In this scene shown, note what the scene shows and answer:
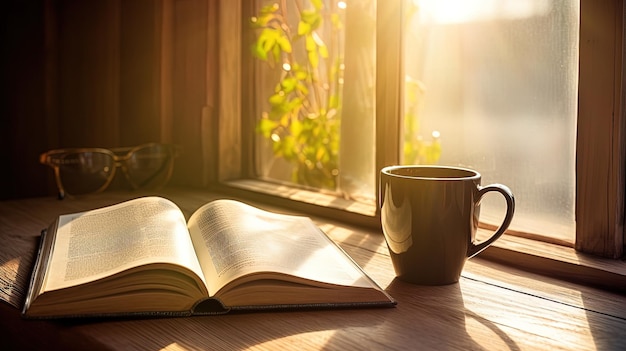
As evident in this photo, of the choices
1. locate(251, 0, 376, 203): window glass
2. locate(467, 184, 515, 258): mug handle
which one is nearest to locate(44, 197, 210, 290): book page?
locate(467, 184, 515, 258): mug handle

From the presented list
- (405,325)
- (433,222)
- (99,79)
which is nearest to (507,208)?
(433,222)

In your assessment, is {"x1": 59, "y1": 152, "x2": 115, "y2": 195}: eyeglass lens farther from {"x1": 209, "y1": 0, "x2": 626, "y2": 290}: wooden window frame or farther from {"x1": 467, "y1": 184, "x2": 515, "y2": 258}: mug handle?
{"x1": 467, "y1": 184, "x2": 515, "y2": 258}: mug handle

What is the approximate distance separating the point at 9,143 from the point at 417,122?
0.93 m

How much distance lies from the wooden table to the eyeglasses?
1.86ft

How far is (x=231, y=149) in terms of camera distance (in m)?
1.59

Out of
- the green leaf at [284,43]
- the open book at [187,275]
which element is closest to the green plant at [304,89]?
the green leaf at [284,43]

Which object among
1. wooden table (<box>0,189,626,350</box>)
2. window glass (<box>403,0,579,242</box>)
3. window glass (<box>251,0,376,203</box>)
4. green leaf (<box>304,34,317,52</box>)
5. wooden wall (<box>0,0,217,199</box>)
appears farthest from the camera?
wooden wall (<box>0,0,217,199</box>)

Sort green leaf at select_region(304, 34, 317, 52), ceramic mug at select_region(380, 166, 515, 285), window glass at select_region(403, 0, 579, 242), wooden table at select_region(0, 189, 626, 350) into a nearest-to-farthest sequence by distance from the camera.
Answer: wooden table at select_region(0, 189, 626, 350) < ceramic mug at select_region(380, 166, 515, 285) < window glass at select_region(403, 0, 579, 242) < green leaf at select_region(304, 34, 317, 52)

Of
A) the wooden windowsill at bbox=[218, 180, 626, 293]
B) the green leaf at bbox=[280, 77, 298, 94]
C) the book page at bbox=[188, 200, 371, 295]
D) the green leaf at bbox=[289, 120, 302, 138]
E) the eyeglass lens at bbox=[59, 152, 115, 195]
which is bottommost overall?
the wooden windowsill at bbox=[218, 180, 626, 293]

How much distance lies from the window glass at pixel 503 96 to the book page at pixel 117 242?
48cm

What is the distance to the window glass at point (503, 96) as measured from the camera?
0.97m

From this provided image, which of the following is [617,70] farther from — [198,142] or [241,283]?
[198,142]

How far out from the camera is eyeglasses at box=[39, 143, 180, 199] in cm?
141

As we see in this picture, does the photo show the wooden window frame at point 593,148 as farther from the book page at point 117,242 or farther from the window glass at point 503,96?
the book page at point 117,242
